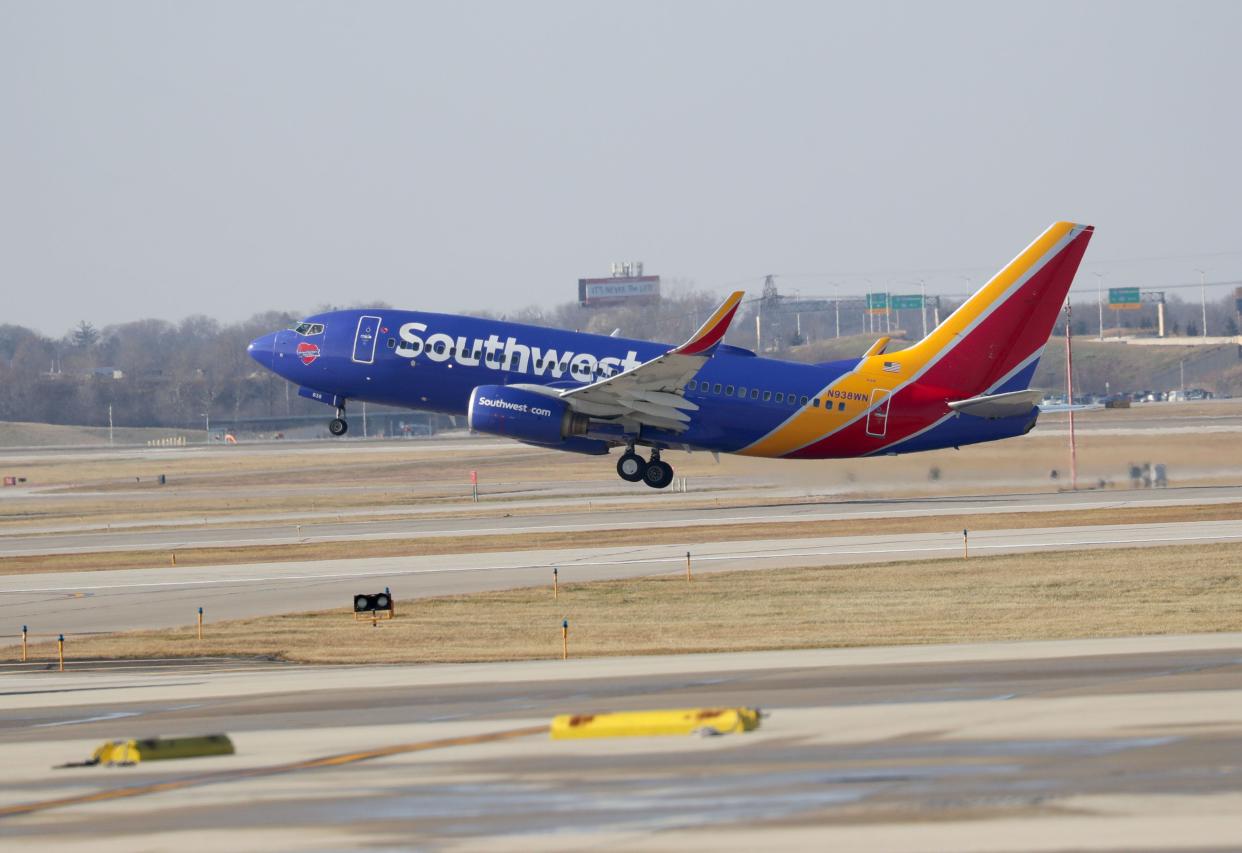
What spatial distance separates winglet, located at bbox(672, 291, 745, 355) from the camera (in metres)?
45.0

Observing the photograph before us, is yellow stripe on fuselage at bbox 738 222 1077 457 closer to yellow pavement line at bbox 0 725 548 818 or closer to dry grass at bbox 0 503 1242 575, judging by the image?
dry grass at bbox 0 503 1242 575

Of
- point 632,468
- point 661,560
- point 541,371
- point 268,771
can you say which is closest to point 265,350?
point 541,371

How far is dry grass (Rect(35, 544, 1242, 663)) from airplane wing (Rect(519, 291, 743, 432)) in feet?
34.0

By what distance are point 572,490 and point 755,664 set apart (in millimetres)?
49200

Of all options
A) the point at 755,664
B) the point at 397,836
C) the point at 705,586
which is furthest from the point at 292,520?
the point at 397,836

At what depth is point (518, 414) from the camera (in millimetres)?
47875

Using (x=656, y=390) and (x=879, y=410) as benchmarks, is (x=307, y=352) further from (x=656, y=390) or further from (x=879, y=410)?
(x=879, y=410)

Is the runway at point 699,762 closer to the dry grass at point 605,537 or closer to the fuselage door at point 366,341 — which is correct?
the dry grass at point 605,537

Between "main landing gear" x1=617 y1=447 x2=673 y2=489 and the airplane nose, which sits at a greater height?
the airplane nose

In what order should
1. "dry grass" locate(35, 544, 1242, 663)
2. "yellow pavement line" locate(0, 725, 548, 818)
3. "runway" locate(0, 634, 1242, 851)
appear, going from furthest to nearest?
"dry grass" locate(35, 544, 1242, 663)
"yellow pavement line" locate(0, 725, 548, 818)
"runway" locate(0, 634, 1242, 851)

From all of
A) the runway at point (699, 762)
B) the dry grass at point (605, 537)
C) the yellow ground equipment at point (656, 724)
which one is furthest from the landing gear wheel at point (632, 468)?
the yellow ground equipment at point (656, 724)

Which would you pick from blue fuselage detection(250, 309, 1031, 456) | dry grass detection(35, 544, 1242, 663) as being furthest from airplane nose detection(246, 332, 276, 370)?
dry grass detection(35, 544, 1242, 663)

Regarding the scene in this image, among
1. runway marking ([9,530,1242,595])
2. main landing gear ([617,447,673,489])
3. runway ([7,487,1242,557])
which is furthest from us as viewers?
runway ([7,487,1242,557])

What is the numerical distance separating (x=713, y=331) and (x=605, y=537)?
7.06 metres
